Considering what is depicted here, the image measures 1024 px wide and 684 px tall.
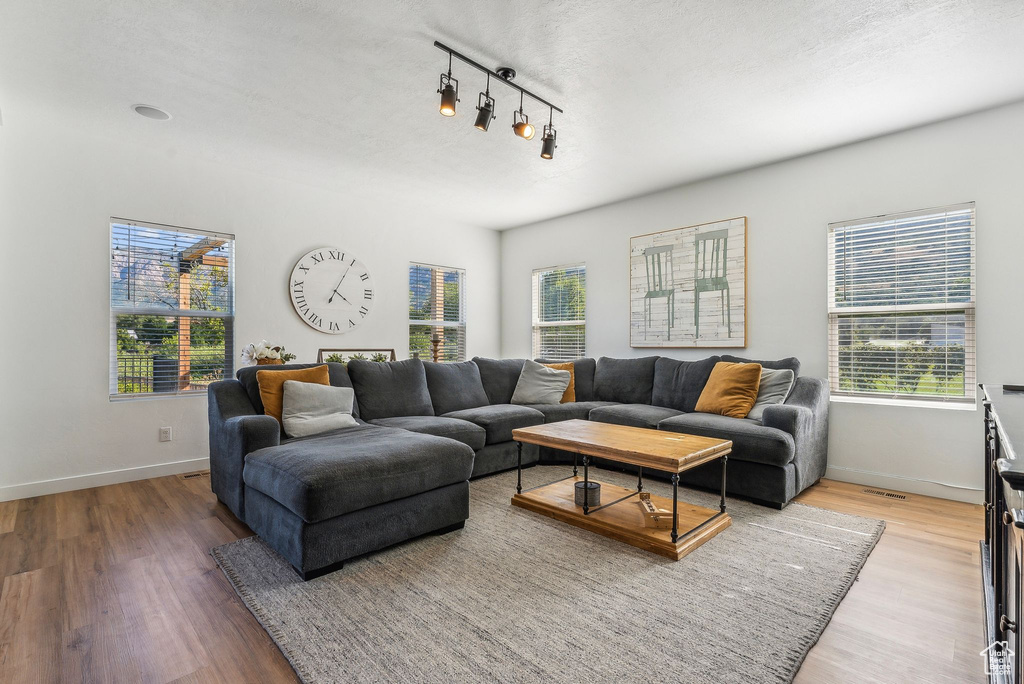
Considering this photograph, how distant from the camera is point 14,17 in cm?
217

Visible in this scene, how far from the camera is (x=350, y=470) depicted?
6.93 feet

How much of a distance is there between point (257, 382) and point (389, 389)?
3.08 feet

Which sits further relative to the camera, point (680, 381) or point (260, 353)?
point (680, 381)

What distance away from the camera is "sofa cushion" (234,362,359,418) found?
300 centimetres

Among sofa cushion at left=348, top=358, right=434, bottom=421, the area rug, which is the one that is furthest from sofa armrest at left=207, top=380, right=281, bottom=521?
sofa cushion at left=348, top=358, right=434, bottom=421

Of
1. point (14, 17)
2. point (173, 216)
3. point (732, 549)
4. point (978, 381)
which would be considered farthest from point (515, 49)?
point (978, 381)

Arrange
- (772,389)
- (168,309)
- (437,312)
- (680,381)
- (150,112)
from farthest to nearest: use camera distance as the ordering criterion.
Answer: (437,312) < (680,381) < (168,309) < (772,389) < (150,112)

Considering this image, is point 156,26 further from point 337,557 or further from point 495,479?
point 495,479

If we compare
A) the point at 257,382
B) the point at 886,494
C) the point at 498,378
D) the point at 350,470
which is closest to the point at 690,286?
the point at 498,378

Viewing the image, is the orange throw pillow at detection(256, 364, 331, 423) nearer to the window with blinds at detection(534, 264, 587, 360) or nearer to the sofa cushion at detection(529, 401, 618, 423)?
the sofa cushion at detection(529, 401, 618, 423)

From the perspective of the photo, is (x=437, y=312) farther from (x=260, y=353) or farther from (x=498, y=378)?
(x=260, y=353)

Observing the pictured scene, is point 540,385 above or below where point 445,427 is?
above

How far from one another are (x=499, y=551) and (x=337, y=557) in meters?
0.74

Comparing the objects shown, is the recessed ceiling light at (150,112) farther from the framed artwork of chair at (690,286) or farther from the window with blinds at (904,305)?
the window with blinds at (904,305)
